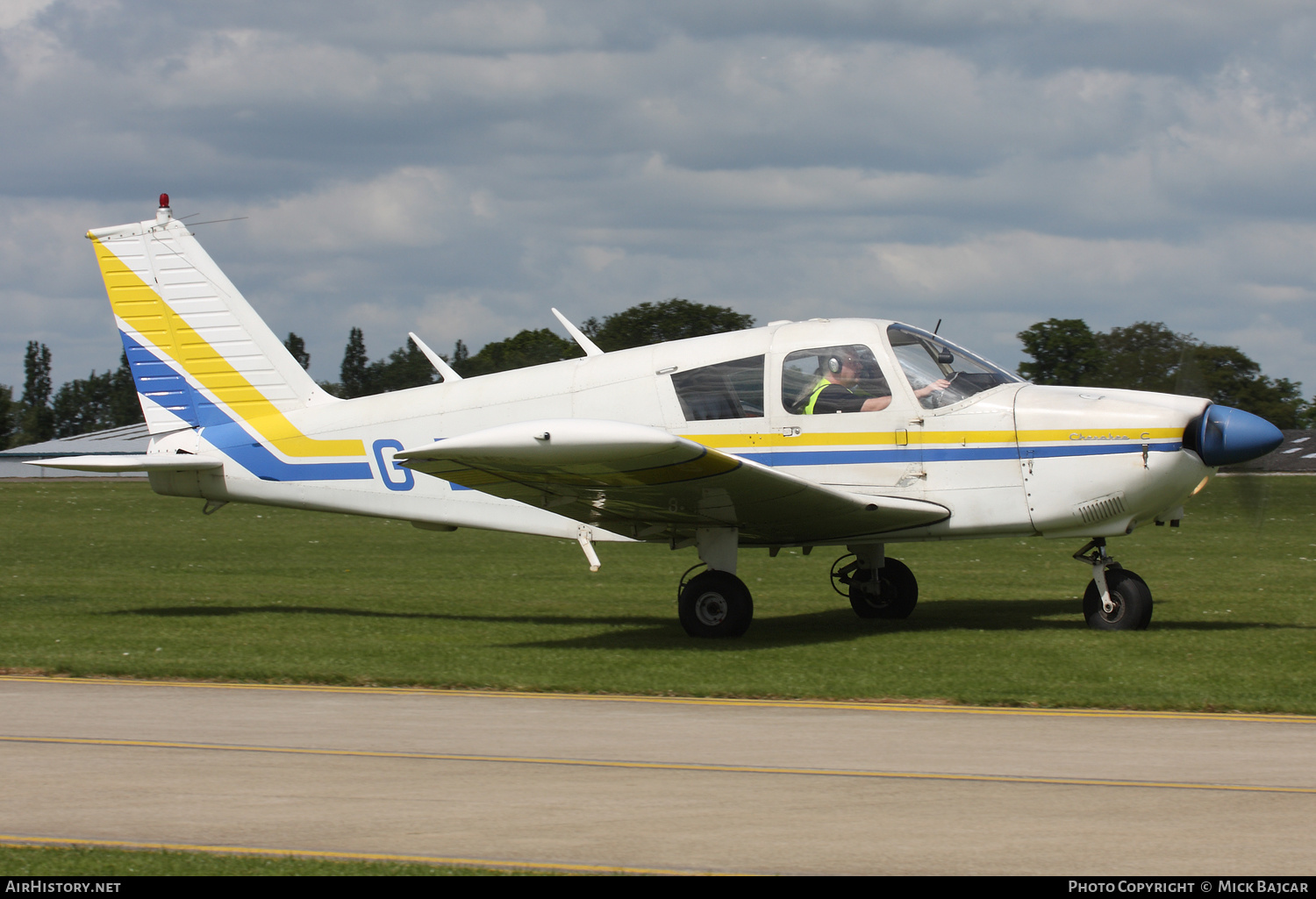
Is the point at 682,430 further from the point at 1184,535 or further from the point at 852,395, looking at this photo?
the point at 1184,535

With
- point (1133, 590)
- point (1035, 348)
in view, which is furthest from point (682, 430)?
point (1035, 348)

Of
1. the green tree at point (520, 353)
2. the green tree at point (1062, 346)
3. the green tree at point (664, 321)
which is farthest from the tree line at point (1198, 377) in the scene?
the green tree at point (1062, 346)

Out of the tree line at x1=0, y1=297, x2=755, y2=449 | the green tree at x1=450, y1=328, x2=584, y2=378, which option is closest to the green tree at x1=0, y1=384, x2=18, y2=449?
the tree line at x1=0, y1=297, x2=755, y2=449

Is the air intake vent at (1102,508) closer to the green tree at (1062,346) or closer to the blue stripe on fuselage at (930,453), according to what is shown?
the blue stripe on fuselage at (930,453)

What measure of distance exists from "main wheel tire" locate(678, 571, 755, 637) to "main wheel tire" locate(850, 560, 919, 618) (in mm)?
2125

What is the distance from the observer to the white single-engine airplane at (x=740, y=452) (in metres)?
10.6

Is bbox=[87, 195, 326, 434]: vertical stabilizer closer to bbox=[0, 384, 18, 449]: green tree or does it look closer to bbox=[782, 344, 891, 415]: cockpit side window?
bbox=[782, 344, 891, 415]: cockpit side window

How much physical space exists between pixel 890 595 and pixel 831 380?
107 inches

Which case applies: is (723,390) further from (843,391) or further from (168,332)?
(168,332)

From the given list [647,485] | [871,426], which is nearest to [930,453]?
[871,426]

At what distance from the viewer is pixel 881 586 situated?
43.2 ft

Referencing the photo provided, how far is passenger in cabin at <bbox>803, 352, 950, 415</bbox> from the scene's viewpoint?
1156 cm

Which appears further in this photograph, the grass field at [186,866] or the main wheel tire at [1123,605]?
the main wheel tire at [1123,605]

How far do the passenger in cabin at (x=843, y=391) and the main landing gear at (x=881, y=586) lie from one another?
2004 mm
